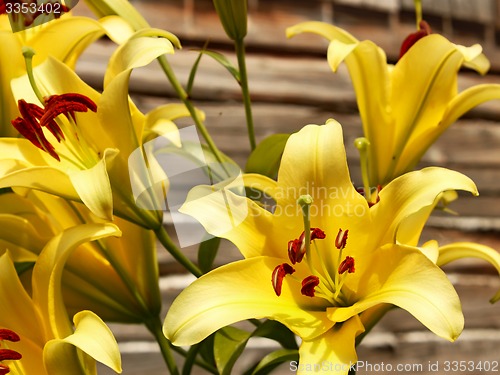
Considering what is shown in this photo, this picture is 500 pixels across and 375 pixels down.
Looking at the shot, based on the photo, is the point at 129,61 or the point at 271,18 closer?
the point at 129,61

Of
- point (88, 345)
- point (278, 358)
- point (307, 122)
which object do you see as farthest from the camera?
point (307, 122)

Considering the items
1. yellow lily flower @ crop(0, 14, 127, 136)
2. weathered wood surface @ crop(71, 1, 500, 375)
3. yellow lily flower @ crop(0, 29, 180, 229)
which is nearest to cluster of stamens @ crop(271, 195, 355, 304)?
yellow lily flower @ crop(0, 29, 180, 229)

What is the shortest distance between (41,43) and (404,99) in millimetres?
291

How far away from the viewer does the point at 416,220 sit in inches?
20.3

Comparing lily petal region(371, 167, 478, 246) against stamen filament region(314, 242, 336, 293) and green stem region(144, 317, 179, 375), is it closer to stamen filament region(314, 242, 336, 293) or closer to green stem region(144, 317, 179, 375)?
stamen filament region(314, 242, 336, 293)

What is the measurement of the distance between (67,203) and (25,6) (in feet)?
0.47

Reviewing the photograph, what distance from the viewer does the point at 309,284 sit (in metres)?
0.49

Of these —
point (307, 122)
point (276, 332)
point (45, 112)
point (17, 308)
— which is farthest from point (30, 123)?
point (307, 122)

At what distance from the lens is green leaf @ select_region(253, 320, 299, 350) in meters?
0.53

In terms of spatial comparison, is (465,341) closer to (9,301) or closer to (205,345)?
(205,345)

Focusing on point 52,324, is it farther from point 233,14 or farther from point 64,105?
point 233,14

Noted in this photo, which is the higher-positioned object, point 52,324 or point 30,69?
point 30,69

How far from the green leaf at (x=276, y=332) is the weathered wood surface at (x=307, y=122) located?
861mm

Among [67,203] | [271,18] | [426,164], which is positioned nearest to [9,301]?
[67,203]
